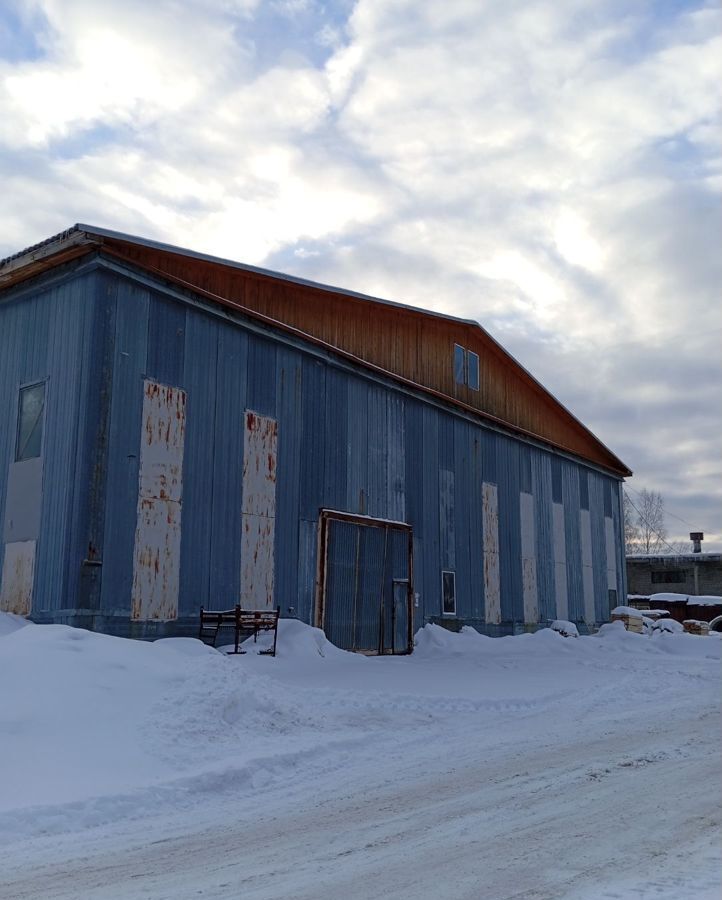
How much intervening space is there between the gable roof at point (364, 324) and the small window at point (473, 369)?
20 centimetres

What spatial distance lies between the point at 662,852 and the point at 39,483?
37.7 feet

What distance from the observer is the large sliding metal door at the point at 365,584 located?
1830 cm

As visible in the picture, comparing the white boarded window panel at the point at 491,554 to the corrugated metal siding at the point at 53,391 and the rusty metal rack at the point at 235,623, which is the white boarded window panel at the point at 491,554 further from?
the corrugated metal siding at the point at 53,391

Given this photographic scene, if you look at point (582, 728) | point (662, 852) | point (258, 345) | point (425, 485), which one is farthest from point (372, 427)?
point (662, 852)

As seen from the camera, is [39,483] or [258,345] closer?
[39,483]

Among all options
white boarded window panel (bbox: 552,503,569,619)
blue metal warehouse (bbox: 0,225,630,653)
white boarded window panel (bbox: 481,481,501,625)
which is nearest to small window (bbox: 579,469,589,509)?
white boarded window panel (bbox: 552,503,569,619)

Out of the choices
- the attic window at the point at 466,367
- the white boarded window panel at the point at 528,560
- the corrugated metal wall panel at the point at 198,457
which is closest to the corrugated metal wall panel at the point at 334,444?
the corrugated metal wall panel at the point at 198,457

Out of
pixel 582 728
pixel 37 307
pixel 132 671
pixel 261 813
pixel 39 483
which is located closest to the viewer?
pixel 261 813

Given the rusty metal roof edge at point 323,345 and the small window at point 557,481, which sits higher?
the rusty metal roof edge at point 323,345

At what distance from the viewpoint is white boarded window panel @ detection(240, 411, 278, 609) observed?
16344mm

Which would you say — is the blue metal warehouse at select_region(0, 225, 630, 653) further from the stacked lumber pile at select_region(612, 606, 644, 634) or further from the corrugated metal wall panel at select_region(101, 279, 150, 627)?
the stacked lumber pile at select_region(612, 606, 644, 634)

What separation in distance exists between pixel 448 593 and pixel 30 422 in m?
11.7

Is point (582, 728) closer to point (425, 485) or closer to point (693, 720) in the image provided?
point (693, 720)

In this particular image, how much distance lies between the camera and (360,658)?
16.8 meters
